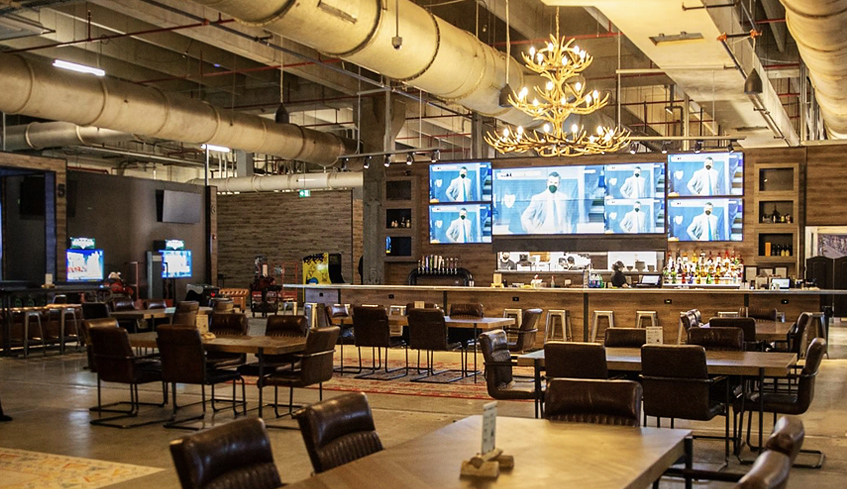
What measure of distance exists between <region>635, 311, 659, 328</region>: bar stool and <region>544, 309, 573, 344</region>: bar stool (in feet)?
3.14

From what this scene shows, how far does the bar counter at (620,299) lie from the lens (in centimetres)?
1246

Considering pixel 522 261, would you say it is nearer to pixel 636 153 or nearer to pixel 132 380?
pixel 636 153

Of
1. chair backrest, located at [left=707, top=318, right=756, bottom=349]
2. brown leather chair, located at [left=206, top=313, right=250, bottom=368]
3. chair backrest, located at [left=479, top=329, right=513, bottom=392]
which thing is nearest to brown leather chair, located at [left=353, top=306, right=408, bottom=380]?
brown leather chair, located at [left=206, top=313, right=250, bottom=368]

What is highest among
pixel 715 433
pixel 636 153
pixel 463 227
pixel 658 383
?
pixel 636 153

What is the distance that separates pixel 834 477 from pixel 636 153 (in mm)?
9391

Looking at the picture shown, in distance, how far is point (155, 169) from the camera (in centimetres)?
2672

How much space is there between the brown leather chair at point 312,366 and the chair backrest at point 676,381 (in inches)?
115

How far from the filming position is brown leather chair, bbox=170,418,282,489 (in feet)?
9.65

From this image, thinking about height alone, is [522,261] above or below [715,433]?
above

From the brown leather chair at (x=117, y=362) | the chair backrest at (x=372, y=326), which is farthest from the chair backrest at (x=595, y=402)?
the chair backrest at (x=372, y=326)

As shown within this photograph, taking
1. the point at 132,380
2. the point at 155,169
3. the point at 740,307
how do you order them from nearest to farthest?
the point at 132,380 < the point at 740,307 < the point at 155,169

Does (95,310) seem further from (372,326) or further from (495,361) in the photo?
(495,361)

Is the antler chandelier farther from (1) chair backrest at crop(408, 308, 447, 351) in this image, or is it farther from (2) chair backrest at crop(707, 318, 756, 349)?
(2) chair backrest at crop(707, 318, 756, 349)

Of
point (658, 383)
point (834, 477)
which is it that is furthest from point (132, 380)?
point (834, 477)
